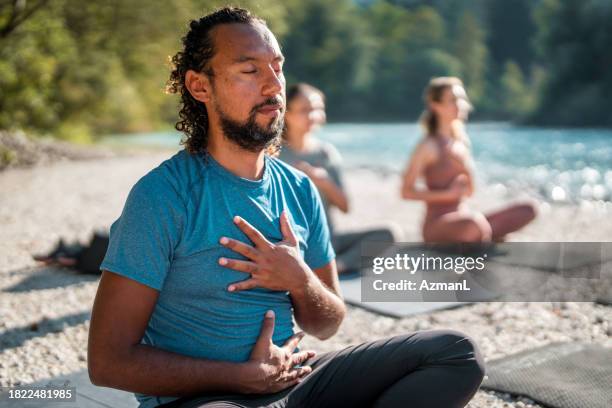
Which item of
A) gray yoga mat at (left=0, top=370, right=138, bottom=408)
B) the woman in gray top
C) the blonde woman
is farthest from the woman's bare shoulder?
gray yoga mat at (left=0, top=370, right=138, bottom=408)

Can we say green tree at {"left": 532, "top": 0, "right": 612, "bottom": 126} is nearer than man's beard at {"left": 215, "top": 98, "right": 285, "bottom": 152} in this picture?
No

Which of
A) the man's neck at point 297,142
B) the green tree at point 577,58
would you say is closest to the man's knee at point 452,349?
the man's neck at point 297,142

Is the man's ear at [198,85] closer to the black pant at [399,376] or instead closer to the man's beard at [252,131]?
the man's beard at [252,131]

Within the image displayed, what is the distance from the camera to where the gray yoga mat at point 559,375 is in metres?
2.75

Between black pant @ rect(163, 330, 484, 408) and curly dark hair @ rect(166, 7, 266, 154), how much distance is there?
29.0 inches

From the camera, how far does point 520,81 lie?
134 ft

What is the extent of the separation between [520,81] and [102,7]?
1110 inches

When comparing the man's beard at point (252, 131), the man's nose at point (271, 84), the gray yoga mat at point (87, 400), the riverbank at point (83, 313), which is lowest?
the gray yoga mat at point (87, 400)

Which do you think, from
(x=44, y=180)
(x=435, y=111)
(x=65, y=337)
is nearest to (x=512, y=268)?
(x=435, y=111)

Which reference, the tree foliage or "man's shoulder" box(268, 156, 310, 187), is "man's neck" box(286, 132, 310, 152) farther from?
"man's shoulder" box(268, 156, 310, 187)

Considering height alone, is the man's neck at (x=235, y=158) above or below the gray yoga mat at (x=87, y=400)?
above

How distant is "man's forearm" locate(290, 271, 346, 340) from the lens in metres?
1.96

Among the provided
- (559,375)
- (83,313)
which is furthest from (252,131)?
(83,313)

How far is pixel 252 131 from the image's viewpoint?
77.5 inches
